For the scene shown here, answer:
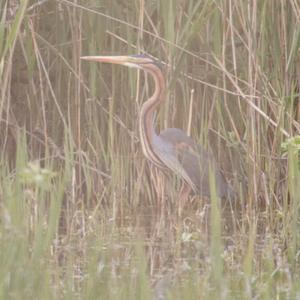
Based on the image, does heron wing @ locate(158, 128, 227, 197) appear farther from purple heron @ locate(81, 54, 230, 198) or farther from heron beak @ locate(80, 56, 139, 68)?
heron beak @ locate(80, 56, 139, 68)

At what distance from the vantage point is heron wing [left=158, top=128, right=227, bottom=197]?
5801 mm

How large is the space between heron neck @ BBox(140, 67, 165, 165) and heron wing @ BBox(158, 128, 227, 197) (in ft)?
0.26

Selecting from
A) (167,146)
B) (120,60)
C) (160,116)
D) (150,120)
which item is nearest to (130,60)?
(120,60)

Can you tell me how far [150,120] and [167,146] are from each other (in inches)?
6.9

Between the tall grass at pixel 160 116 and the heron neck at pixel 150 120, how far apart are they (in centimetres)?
6

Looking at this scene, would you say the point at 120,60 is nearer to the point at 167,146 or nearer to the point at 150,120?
the point at 150,120

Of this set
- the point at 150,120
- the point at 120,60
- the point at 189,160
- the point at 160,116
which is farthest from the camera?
the point at 160,116

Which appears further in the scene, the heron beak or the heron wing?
the heron wing

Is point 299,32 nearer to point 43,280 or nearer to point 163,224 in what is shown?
point 163,224

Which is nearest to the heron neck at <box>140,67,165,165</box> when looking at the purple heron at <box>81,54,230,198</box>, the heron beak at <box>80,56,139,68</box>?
the purple heron at <box>81,54,230,198</box>

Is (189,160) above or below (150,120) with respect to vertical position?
below

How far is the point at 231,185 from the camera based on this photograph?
239 inches

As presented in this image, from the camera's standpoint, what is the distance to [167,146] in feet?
20.0

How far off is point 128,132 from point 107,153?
0.24 meters
